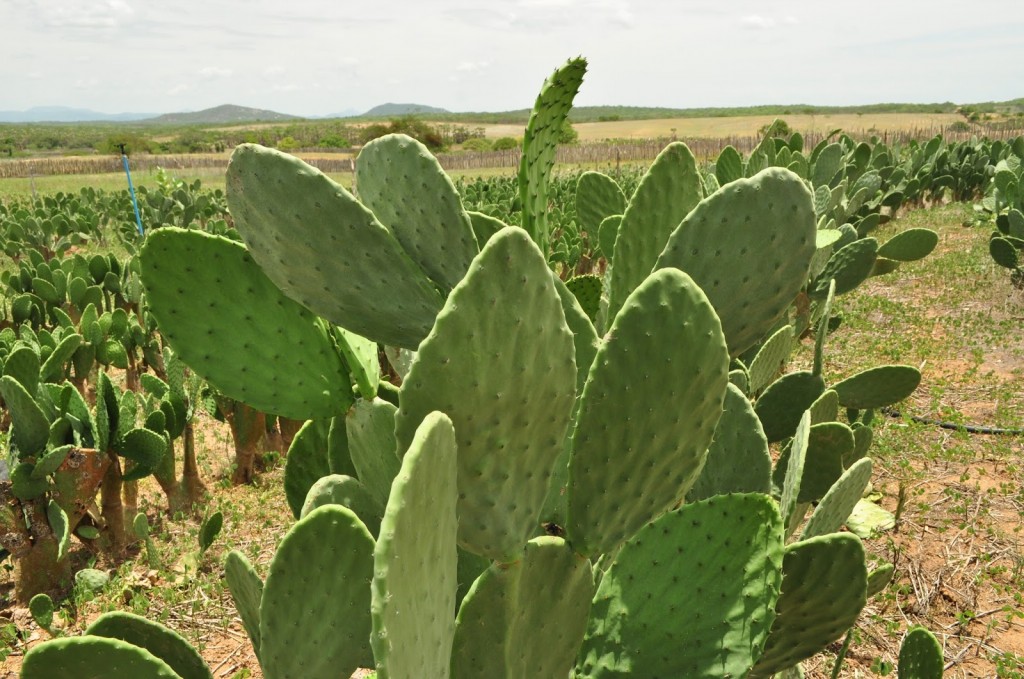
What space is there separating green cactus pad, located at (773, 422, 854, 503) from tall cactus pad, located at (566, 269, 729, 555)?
2.69 feet

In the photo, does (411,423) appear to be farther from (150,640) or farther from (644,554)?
(150,640)

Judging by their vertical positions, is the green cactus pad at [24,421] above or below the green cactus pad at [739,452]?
below

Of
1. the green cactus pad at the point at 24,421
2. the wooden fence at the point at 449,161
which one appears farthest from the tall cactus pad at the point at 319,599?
the wooden fence at the point at 449,161

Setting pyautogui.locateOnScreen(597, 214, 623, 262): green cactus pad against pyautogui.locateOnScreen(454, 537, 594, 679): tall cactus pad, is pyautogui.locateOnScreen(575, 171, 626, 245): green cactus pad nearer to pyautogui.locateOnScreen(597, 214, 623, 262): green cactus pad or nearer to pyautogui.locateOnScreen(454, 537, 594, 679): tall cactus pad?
pyautogui.locateOnScreen(597, 214, 623, 262): green cactus pad

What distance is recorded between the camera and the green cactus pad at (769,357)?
212cm

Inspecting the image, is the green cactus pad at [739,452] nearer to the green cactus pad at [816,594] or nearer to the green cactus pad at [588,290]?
the green cactus pad at [816,594]

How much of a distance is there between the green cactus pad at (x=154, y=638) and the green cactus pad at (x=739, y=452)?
92 cm

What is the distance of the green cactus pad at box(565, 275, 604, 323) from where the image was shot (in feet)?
5.96

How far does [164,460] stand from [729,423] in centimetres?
297

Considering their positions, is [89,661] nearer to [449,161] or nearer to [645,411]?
[645,411]

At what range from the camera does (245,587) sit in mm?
1217

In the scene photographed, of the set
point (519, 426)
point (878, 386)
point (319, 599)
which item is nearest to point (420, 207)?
point (519, 426)

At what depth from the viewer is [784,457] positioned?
1867 mm

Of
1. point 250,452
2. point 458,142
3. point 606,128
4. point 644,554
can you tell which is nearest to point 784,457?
point 644,554
